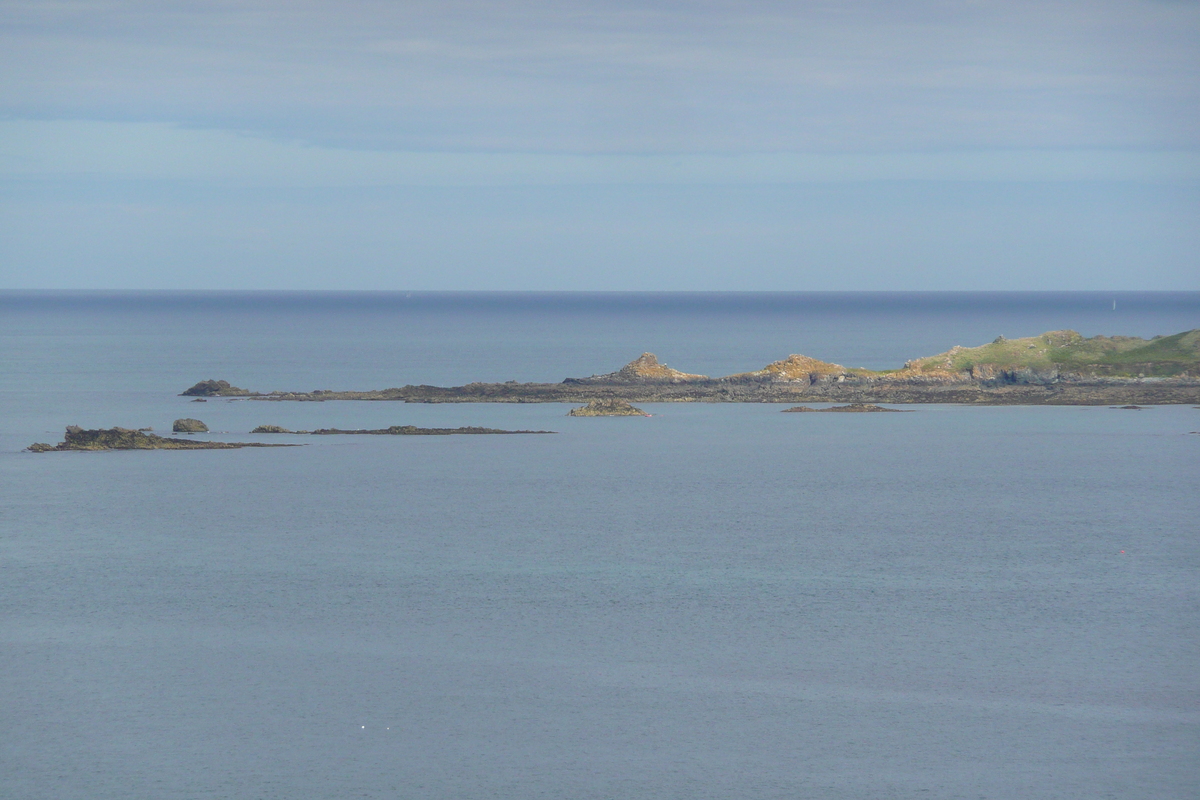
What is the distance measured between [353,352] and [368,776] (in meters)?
143

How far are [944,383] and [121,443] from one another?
5973 cm

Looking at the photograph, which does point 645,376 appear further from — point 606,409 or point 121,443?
point 121,443

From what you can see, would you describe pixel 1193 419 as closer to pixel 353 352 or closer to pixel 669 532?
pixel 669 532

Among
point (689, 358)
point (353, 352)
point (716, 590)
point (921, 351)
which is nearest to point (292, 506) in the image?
A: point (716, 590)

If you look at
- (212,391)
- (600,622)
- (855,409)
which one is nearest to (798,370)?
(855,409)

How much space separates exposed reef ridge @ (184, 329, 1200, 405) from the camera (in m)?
95.9

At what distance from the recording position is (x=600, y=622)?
35.5 meters

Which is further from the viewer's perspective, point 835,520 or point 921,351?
point 921,351

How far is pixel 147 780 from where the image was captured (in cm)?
2502

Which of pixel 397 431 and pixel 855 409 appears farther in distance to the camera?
pixel 855 409

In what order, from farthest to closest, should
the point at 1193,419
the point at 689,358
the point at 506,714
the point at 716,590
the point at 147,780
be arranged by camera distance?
the point at 689,358, the point at 1193,419, the point at 716,590, the point at 506,714, the point at 147,780

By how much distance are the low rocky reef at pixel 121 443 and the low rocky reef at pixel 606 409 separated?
23.9 meters

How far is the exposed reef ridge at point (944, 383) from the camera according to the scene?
95.9 m

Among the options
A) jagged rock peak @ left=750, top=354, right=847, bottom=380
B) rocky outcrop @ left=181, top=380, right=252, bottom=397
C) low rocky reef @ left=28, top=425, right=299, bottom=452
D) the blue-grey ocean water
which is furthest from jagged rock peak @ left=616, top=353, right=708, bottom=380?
low rocky reef @ left=28, top=425, right=299, bottom=452
